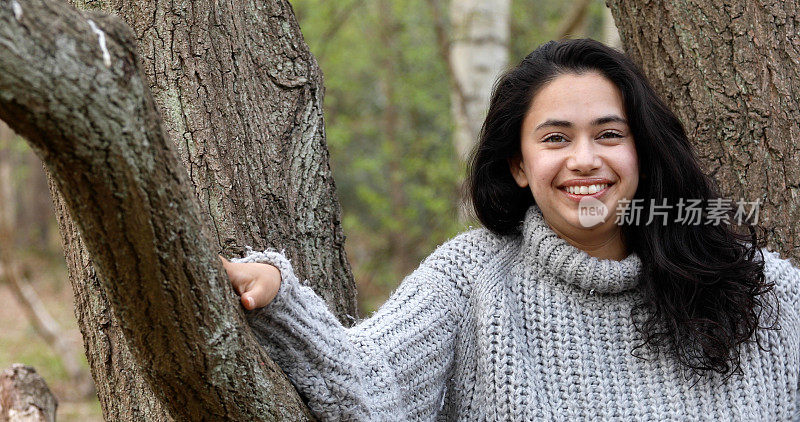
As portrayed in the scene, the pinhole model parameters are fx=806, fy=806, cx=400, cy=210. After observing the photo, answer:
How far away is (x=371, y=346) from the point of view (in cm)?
187

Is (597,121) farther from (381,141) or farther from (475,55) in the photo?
(381,141)

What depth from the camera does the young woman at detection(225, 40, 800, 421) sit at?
2.08 metres

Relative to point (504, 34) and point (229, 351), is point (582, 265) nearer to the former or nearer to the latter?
point (229, 351)

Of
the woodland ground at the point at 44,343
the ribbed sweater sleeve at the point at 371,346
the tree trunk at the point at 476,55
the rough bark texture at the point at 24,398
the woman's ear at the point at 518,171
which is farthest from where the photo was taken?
the woodland ground at the point at 44,343

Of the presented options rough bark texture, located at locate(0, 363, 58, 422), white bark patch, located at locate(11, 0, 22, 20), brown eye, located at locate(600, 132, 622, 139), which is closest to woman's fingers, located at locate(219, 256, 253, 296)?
white bark patch, located at locate(11, 0, 22, 20)

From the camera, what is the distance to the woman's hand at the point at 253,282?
60.2 inches

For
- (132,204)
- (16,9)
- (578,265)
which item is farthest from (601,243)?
(16,9)

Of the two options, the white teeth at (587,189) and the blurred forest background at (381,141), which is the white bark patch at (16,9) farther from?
the blurred forest background at (381,141)

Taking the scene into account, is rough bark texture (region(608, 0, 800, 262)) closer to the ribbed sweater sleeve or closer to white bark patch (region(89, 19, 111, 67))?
the ribbed sweater sleeve

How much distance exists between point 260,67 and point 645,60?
1343 millimetres

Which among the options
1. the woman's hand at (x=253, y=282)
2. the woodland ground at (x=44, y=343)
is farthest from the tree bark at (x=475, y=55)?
the woman's hand at (x=253, y=282)

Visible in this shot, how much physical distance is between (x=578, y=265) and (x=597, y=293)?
12cm

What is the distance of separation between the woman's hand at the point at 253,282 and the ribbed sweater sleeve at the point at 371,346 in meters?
0.03

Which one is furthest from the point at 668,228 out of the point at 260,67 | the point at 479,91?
the point at 479,91
